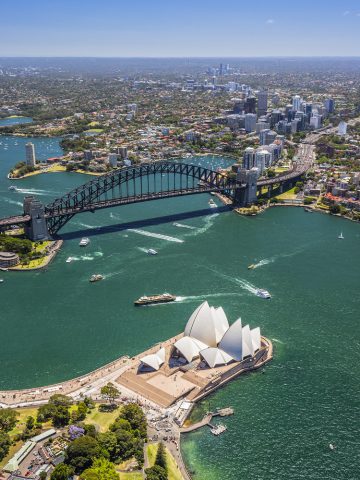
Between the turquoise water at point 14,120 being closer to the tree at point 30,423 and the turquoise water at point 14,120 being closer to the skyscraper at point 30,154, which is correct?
the skyscraper at point 30,154

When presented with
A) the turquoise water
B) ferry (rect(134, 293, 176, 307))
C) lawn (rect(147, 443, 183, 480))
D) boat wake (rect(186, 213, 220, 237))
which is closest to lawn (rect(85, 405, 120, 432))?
lawn (rect(147, 443, 183, 480))

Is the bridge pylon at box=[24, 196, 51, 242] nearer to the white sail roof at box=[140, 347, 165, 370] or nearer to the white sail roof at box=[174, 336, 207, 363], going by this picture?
the white sail roof at box=[174, 336, 207, 363]

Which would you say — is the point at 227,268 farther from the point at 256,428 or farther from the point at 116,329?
the point at 256,428

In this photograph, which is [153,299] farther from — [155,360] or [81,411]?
[81,411]

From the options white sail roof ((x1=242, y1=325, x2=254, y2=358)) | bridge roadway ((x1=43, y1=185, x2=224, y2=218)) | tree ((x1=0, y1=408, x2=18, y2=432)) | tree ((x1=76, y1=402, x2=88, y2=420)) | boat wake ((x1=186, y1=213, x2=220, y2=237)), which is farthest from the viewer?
boat wake ((x1=186, y1=213, x2=220, y2=237))

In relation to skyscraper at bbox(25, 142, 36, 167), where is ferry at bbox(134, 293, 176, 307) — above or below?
below

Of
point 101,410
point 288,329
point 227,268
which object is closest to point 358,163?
point 227,268
